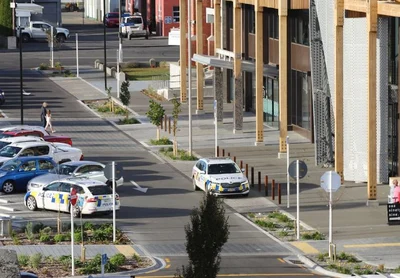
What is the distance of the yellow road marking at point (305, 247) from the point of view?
1386 inches

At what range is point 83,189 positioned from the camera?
132 feet

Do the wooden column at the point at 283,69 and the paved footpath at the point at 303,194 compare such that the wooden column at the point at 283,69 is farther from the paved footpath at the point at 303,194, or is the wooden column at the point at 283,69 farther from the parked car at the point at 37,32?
the parked car at the point at 37,32

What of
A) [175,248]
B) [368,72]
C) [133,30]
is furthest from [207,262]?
[133,30]

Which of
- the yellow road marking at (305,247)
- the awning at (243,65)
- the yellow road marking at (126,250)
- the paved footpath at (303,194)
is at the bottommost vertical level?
the yellow road marking at (305,247)

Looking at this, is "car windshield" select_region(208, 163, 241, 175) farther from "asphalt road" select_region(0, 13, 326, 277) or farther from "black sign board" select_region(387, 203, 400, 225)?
"black sign board" select_region(387, 203, 400, 225)

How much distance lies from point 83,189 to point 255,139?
1735 cm

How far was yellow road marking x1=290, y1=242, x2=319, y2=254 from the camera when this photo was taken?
3520 cm

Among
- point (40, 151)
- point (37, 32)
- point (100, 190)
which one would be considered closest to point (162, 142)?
point (40, 151)

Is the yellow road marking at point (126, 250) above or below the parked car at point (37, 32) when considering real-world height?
below

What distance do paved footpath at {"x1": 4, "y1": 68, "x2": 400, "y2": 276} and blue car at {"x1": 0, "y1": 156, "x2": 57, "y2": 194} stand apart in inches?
239

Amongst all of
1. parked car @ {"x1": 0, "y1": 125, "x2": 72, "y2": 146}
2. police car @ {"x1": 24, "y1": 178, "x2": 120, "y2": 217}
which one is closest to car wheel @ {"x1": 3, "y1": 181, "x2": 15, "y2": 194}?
police car @ {"x1": 24, "y1": 178, "x2": 120, "y2": 217}

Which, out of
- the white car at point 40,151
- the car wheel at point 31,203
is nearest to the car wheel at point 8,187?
the car wheel at point 31,203

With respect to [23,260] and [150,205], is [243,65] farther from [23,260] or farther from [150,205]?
[23,260]

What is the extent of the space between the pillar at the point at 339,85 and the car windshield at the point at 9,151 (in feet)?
38.3
